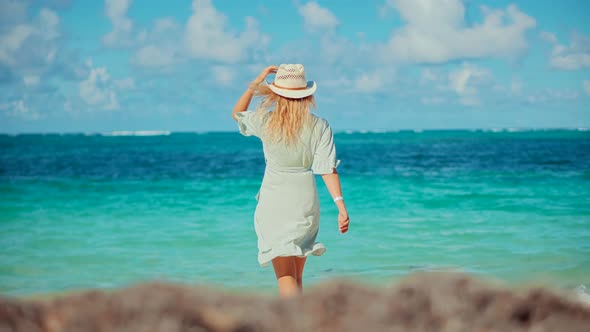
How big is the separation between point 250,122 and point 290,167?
1.52 feet

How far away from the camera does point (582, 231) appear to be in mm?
11398

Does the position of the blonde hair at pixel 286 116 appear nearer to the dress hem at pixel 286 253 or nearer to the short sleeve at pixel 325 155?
the short sleeve at pixel 325 155

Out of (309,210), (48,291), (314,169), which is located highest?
(314,169)

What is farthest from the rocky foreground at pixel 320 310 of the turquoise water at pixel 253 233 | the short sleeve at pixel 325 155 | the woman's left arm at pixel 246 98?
the turquoise water at pixel 253 233

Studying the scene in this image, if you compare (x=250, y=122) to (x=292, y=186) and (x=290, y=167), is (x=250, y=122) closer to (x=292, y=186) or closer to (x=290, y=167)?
(x=290, y=167)

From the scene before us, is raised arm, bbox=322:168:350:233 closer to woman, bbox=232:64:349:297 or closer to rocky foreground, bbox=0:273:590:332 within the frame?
woman, bbox=232:64:349:297

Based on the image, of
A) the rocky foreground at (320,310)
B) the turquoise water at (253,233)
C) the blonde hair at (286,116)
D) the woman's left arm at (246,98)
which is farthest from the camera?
the turquoise water at (253,233)

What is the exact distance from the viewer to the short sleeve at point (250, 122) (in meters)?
4.69

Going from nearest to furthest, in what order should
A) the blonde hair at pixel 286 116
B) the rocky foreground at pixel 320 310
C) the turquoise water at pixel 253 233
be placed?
the rocky foreground at pixel 320 310 → the blonde hair at pixel 286 116 → the turquoise water at pixel 253 233

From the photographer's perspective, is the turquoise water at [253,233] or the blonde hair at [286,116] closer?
the blonde hair at [286,116]

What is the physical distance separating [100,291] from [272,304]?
1.25 feet

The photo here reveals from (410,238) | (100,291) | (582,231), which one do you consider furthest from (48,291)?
(582,231)

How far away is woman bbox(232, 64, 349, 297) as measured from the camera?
15.0 feet

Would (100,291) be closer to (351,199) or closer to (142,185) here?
(351,199)
